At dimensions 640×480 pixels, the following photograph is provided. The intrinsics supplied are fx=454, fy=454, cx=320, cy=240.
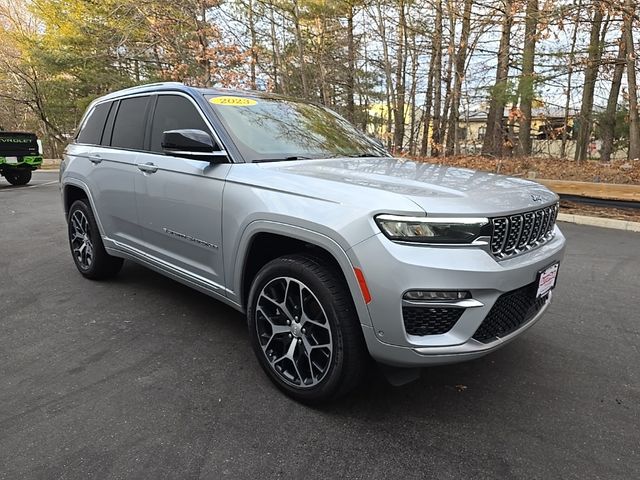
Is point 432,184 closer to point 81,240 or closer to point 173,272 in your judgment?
point 173,272

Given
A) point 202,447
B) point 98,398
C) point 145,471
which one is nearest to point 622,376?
point 202,447

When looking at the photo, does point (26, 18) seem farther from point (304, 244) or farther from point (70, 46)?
point (304, 244)

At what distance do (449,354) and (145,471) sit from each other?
1.46 meters

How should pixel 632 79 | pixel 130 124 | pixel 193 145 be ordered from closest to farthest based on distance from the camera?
pixel 193 145
pixel 130 124
pixel 632 79

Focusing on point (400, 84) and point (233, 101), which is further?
point (400, 84)

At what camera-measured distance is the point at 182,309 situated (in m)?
3.88

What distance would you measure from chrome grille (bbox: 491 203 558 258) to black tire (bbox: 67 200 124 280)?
3.56 meters

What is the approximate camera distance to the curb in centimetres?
696

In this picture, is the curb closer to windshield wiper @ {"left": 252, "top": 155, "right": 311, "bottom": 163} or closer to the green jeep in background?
windshield wiper @ {"left": 252, "top": 155, "right": 311, "bottom": 163}

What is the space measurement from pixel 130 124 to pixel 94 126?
82 centimetres

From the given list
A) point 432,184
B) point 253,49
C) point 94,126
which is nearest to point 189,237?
point 432,184

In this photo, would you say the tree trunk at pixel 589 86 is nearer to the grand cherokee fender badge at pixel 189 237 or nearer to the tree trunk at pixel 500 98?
the tree trunk at pixel 500 98

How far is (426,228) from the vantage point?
80.4 inches

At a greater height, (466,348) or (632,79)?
(632,79)
